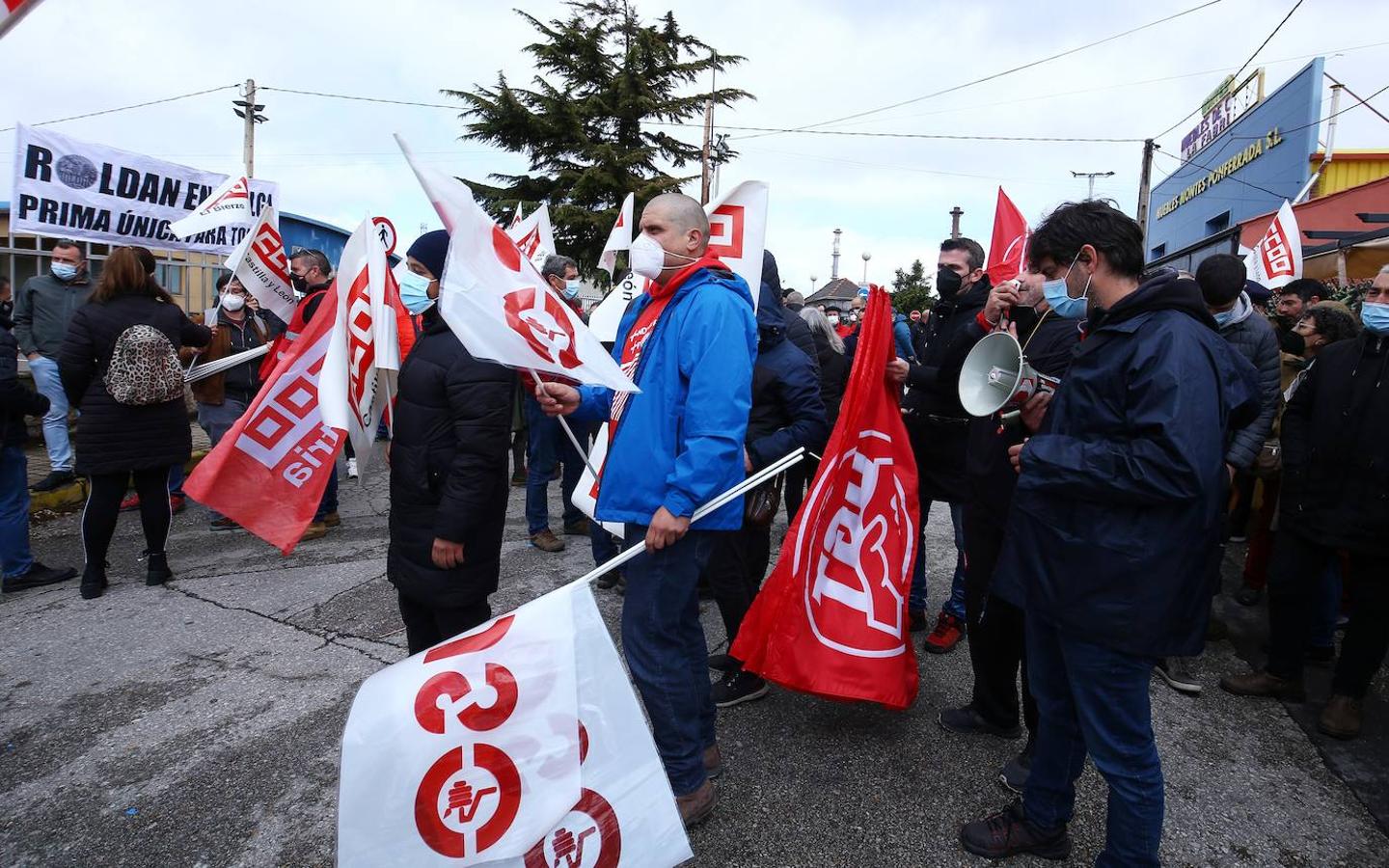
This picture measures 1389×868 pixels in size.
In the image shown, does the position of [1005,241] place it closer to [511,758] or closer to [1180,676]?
[1180,676]

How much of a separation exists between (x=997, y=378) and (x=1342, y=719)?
2.46 m

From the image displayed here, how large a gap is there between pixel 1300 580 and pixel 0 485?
7068mm

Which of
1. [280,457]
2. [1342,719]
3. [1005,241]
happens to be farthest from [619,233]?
[1342,719]

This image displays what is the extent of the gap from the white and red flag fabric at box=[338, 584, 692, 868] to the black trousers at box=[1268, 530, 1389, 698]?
3194mm

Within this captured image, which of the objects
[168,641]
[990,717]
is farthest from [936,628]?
[168,641]

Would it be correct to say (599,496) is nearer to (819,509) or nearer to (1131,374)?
(819,509)

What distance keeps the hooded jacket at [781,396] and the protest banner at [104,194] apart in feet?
20.3

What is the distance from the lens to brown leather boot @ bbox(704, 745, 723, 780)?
9.43ft

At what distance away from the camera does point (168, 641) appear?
4.04m

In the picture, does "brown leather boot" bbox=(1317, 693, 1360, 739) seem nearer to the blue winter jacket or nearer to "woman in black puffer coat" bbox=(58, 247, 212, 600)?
the blue winter jacket

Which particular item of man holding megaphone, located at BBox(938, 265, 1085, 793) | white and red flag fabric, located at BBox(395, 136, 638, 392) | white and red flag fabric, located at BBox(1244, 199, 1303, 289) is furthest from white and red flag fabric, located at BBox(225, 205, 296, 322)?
white and red flag fabric, located at BBox(1244, 199, 1303, 289)

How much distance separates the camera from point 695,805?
257 centimetres

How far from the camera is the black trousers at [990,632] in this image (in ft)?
9.87

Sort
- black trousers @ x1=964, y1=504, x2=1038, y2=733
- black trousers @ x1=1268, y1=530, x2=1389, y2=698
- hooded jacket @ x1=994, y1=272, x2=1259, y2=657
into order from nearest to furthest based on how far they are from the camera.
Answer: hooded jacket @ x1=994, y1=272, x2=1259, y2=657, black trousers @ x1=964, y1=504, x2=1038, y2=733, black trousers @ x1=1268, y1=530, x2=1389, y2=698
